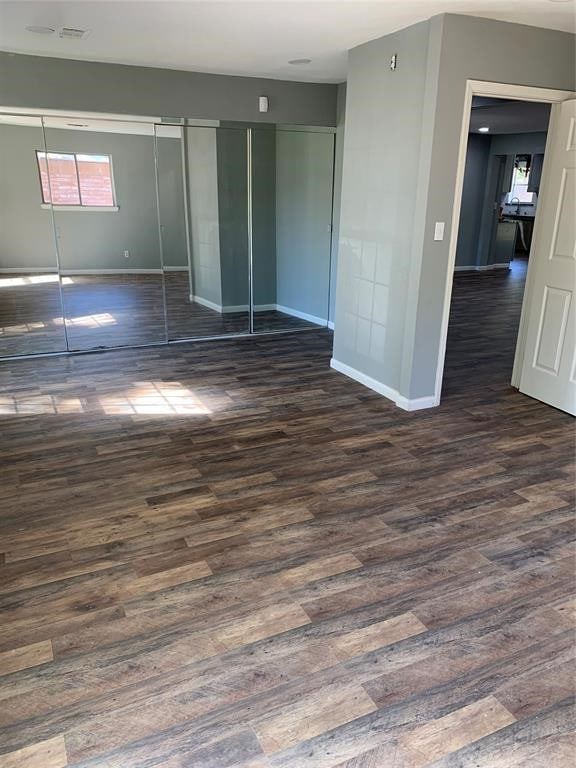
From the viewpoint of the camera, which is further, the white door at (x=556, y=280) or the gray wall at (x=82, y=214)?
the gray wall at (x=82, y=214)

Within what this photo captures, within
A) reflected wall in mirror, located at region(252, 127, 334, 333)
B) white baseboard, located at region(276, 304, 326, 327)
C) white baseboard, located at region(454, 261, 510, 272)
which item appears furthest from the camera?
white baseboard, located at region(454, 261, 510, 272)

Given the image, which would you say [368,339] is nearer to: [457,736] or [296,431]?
[296,431]

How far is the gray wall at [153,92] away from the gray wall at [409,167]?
134cm

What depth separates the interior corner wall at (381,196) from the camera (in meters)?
3.69

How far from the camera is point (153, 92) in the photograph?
4.89 meters

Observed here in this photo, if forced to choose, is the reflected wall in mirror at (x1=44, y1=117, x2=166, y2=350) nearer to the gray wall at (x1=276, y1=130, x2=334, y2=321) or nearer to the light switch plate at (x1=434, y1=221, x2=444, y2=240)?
the gray wall at (x1=276, y1=130, x2=334, y2=321)

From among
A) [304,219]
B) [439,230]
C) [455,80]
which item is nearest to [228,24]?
[455,80]

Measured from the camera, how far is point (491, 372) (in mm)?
4988

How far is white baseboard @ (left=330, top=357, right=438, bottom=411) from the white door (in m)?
0.89

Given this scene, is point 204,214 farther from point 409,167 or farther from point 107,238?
point 409,167

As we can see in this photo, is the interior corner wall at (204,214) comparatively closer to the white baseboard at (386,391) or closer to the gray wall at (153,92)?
the gray wall at (153,92)

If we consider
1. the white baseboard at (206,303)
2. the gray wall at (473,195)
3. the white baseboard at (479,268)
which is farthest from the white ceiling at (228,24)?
the white baseboard at (479,268)

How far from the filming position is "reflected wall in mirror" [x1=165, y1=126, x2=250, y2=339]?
18.5 feet

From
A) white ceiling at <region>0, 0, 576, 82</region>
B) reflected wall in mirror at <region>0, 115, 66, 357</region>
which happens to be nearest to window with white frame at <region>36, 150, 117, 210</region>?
reflected wall in mirror at <region>0, 115, 66, 357</region>
